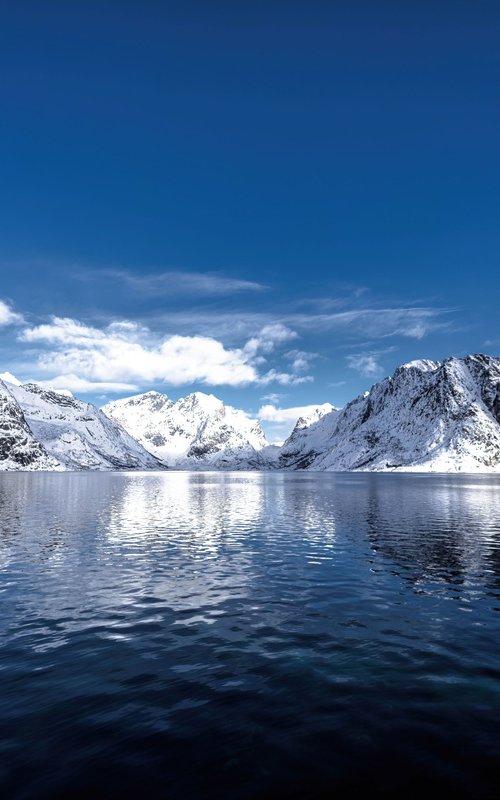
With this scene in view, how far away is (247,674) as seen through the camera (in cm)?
1791

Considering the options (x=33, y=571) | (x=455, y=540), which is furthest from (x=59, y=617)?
(x=455, y=540)

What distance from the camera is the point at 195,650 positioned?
20219 millimetres

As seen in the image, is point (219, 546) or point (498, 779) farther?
point (219, 546)

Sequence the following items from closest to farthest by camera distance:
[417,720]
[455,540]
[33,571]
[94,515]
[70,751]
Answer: [70,751]
[417,720]
[33,571]
[455,540]
[94,515]

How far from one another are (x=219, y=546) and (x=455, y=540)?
75.7 ft

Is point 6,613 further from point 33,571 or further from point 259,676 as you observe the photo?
point 259,676

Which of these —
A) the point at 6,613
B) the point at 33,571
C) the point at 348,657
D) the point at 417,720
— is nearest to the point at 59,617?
the point at 6,613

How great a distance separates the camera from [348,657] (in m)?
19.3

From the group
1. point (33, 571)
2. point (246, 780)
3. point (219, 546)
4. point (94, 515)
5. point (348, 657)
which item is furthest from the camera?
point (94, 515)

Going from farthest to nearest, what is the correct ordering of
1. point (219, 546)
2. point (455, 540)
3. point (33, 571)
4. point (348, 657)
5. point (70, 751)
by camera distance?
point (455, 540)
point (219, 546)
point (33, 571)
point (348, 657)
point (70, 751)

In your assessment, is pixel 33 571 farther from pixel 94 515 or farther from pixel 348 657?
pixel 94 515

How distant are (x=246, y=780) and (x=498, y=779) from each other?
601 cm

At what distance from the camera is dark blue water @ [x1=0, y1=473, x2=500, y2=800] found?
1212 centimetres

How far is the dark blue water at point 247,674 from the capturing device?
12.1 meters
